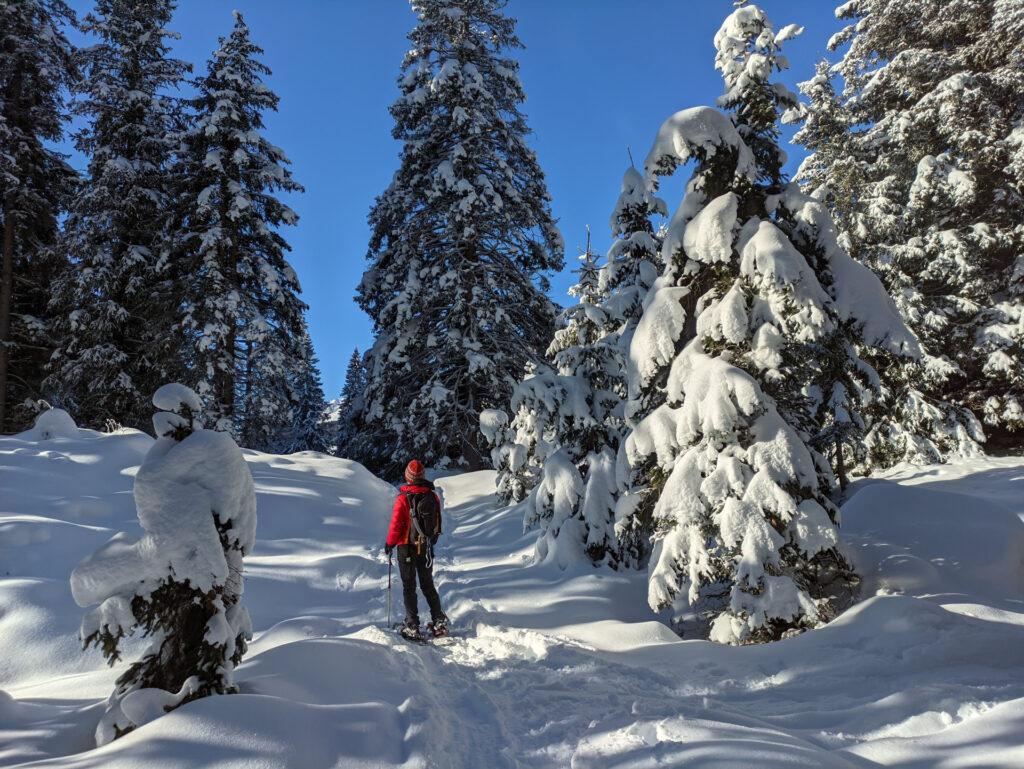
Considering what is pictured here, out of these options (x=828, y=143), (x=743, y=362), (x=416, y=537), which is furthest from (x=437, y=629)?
(x=828, y=143)

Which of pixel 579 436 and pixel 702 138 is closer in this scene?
pixel 702 138

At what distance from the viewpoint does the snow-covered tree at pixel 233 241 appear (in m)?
16.9

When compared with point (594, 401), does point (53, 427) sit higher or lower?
higher

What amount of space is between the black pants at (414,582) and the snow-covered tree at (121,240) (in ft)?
45.5

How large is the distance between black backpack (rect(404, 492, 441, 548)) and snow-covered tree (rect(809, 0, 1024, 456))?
12671 mm

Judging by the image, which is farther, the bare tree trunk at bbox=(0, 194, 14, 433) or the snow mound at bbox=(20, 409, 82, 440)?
the bare tree trunk at bbox=(0, 194, 14, 433)

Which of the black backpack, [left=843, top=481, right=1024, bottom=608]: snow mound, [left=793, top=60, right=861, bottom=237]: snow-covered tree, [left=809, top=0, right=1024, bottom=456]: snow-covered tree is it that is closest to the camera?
[left=843, top=481, right=1024, bottom=608]: snow mound

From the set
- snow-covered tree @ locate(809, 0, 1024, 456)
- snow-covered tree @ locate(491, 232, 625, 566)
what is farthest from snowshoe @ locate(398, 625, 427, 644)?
snow-covered tree @ locate(809, 0, 1024, 456)

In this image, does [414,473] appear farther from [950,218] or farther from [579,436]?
[950,218]

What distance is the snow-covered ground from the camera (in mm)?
3012

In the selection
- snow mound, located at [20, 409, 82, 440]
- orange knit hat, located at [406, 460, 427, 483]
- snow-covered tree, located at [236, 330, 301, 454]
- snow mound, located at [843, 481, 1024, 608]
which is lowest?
snow mound, located at [843, 481, 1024, 608]

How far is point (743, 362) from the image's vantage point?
6.23 meters

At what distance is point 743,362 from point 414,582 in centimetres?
451

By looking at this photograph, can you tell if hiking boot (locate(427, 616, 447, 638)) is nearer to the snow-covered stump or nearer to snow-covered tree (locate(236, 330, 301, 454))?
the snow-covered stump
